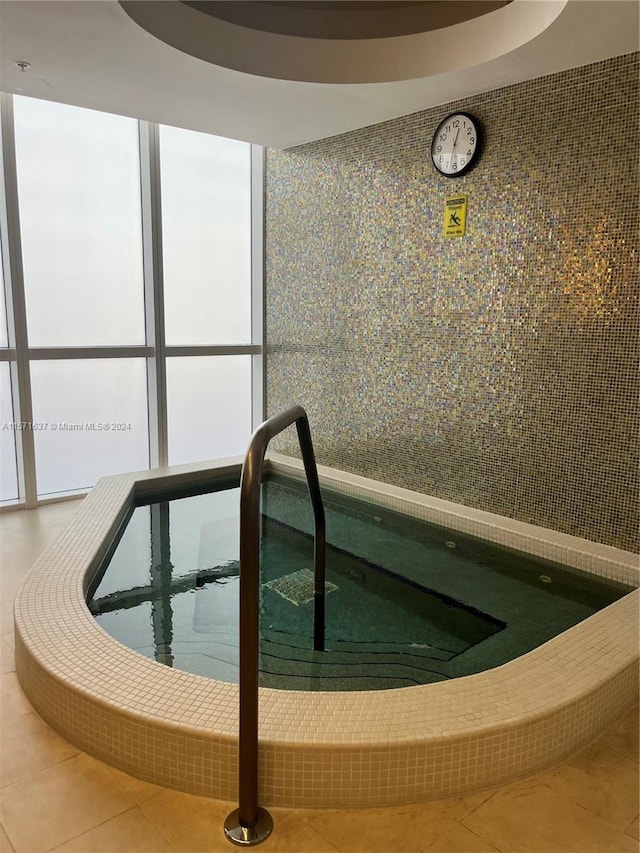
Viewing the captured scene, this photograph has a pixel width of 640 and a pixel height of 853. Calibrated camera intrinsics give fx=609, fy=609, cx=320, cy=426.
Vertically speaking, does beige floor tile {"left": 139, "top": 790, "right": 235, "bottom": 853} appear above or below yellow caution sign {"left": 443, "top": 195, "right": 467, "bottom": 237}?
below

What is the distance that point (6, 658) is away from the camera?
2.49 m

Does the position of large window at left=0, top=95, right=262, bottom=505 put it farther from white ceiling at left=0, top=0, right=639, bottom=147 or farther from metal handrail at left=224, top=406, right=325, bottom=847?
metal handrail at left=224, top=406, right=325, bottom=847

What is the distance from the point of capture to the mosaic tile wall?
324 centimetres

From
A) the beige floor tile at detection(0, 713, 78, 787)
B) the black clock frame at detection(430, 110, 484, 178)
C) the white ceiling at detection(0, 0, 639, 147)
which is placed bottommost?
the beige floor tile at detection(0, 713, 78, 787)

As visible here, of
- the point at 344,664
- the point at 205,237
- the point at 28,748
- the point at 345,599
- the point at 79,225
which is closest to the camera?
the point at 28,748

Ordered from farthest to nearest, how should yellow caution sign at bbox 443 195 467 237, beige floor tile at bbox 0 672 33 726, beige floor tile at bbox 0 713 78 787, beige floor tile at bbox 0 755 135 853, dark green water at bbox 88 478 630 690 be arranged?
yellow caution sign at bbox 443 195 467 237, dark green water at bbox 88 478 630 690, beige floor tile at bbox 0 672 33 726, beige floor tile at bbox 0 713 78 787, beige floor tile at bbox 0 755 135 853

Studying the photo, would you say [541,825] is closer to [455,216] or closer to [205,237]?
[455,216]

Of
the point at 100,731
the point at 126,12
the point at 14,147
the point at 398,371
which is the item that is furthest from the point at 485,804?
the point at 14,147

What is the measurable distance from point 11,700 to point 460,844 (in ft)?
5.31

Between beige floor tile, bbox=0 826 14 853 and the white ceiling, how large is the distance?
118 inches

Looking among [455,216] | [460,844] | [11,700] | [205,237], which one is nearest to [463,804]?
[460,844]

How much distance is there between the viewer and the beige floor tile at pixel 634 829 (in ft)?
5.46

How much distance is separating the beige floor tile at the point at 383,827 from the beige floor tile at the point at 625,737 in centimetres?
68

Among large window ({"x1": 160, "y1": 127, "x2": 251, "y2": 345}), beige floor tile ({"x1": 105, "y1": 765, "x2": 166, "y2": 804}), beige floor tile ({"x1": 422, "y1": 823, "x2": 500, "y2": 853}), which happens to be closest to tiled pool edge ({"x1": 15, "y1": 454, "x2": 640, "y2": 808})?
beige floor tile ({"x1": 105, "y1": 765, "x2": 166, "y2": 804})
